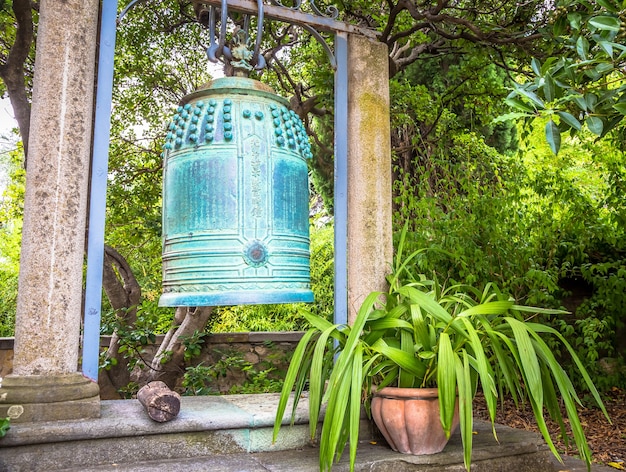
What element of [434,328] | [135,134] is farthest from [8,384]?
[135,134]

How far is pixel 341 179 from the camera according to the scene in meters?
3.14

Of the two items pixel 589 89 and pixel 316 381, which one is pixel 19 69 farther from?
pixel 589 89

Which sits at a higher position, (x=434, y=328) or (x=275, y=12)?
(x=275, y=12)

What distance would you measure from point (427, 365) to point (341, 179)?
120 centimetres

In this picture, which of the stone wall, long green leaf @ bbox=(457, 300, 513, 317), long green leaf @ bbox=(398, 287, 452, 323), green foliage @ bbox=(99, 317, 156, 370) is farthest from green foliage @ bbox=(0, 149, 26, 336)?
long green leaf @ bbox=(457, 300, 513, 317)

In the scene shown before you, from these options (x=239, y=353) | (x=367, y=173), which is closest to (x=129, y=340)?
(x=239, y=353)

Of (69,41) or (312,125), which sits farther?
(312,125)

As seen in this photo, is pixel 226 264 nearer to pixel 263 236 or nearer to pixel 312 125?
pixel 263 236

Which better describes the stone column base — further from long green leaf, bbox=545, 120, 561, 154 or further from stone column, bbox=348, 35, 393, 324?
long green leaf, bbox=545, 120, 561, 154

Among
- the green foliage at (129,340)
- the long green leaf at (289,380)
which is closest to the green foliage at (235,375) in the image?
the green foliage at (129,340)

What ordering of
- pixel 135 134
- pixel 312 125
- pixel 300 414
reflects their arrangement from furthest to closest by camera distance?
1. pixel 312 125
2. pixel 135 134
3. pixel 300 414

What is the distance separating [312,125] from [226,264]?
540 centimetres

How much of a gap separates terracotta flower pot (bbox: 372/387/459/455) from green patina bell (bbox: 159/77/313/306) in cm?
60

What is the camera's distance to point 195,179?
244cm
